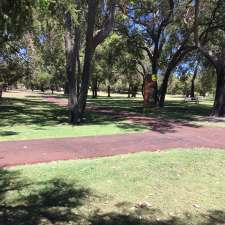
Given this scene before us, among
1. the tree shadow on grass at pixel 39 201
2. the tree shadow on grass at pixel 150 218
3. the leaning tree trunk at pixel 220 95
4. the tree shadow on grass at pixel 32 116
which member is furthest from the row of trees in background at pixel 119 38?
the tree shadow on grass at pixel 150 218

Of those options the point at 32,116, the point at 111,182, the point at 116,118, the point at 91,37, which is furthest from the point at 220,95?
the point at 111,182

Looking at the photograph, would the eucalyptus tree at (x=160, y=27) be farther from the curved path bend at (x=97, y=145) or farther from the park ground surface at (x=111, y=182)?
the park ground surface at (x=111, y=182)

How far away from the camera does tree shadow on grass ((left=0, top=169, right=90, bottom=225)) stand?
543cm

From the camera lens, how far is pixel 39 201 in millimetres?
6094

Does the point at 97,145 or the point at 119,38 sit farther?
the point at 119,38

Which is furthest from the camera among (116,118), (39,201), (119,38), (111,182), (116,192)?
(119,38)

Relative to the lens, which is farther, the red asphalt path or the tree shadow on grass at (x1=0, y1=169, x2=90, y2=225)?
the red asphalt path

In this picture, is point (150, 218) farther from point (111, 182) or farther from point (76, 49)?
point (76, 49)

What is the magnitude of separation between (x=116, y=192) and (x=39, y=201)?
49.5 inches

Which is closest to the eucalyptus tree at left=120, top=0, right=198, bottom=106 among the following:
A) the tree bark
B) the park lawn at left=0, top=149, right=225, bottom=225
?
the tree bark

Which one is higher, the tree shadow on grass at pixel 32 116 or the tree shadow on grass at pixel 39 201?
the tree shadow on grass at pixel 39 201

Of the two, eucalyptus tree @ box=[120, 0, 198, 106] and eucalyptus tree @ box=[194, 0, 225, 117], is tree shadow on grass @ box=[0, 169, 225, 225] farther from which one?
eucalyptus tree @ box=[120, 0, 198, 106]

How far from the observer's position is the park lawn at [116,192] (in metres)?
5.59

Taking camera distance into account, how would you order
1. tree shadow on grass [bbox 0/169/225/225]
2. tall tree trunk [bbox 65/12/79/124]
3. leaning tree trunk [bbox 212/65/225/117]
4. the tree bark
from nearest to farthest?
1. tree shadow on grass [bbox 0/169/225/225]
2. the tree bark
3. tall tree trunk [bbox 65/12/79/124]
4. leaning tree trunk [bbox 212/65/225/117]
